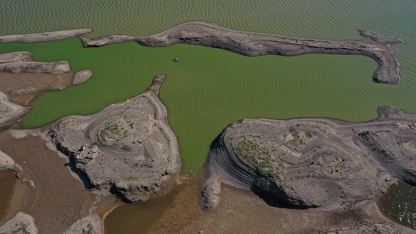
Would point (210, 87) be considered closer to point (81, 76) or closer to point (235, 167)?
point (235, 167)

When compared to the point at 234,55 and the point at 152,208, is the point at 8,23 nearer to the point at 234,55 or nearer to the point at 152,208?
the point at 234,55

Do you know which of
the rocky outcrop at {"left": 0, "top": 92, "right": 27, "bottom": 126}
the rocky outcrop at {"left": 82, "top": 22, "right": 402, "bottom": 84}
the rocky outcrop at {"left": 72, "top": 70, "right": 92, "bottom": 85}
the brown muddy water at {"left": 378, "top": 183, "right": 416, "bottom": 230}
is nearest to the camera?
the brown muddy water at {"left": 378, "top": 183, "right": 416, "bottom": 230}

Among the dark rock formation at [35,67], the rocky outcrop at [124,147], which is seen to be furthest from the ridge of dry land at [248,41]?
the rocky outcrop at [124,147]

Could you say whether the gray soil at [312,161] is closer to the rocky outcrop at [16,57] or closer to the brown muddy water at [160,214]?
the brown muddy water at [160,214]

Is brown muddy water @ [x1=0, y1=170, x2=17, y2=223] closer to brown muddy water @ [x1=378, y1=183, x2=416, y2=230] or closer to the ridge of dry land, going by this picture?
the ridge of dry land

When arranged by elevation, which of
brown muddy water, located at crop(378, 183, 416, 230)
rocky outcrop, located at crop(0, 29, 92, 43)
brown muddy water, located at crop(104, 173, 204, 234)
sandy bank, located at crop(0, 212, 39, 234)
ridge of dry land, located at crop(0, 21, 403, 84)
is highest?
ridge of dry land, located at crop(0, 21, 403, 84)

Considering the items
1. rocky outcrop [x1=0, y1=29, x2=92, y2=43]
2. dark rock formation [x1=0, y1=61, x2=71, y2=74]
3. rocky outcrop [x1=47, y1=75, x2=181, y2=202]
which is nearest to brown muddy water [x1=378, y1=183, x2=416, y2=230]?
rocky outcrop [x1=47, y1=75, x2=181, y2=202]

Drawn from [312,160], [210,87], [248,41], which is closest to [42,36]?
[210,87]
